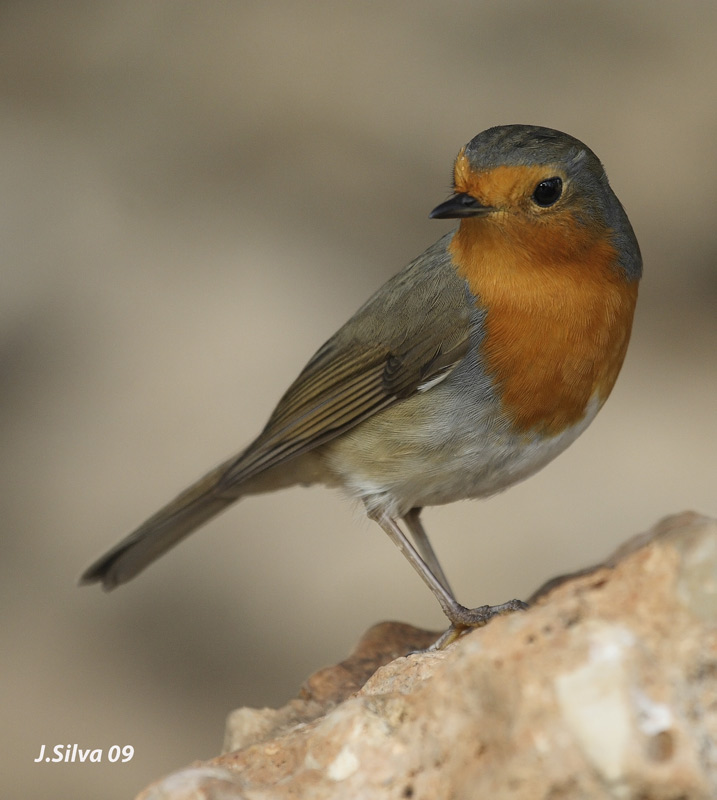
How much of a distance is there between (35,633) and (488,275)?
453 cm

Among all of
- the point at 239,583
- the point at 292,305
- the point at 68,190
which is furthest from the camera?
the point at 68,190

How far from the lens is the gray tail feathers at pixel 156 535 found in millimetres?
4777

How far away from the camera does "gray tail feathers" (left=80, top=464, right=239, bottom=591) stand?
15.7 feet

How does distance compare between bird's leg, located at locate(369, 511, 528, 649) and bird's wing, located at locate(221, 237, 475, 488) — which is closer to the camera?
bird's leg, located at locate(369, 511, 528, 649)

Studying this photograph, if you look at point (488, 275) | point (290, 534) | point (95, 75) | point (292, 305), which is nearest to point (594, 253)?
point (488, 275)

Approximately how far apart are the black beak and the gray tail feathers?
1.81m

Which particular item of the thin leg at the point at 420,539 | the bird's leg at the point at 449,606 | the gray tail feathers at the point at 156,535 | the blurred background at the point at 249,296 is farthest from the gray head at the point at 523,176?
the blurred background at the point at 249,296

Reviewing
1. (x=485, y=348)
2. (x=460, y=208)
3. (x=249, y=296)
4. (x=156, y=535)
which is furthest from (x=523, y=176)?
(x=249, y=296)

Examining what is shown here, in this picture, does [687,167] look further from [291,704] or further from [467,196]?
[291,704]

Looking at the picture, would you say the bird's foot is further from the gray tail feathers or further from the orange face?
the gray tail feathers

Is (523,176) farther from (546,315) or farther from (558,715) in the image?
(558,715)

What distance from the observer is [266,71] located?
8.65m

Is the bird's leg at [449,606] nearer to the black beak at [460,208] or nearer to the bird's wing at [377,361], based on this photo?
the bird's wing at [377,361]

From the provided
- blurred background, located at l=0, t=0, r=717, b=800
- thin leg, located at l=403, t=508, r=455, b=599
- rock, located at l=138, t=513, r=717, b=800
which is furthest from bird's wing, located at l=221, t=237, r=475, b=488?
blurred background, located at l=0, t=0, r=717, b=800
